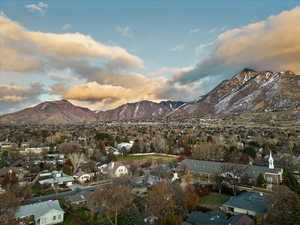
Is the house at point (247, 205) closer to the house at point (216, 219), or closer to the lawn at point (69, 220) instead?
the house at point (216, 219)

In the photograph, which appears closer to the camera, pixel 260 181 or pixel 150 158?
pixel 260 181

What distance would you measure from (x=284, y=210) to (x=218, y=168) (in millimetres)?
22521

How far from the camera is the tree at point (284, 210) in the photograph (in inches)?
847

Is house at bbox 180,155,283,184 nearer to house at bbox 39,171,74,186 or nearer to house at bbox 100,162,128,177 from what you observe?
house at bbox 100,162,128,177

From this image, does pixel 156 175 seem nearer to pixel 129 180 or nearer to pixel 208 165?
pixel 129 180

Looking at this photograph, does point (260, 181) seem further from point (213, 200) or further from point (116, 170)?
point (116, 170)

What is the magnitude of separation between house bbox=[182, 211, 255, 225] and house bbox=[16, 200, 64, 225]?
595 inches

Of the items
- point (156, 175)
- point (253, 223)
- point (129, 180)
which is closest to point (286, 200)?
point (253, 223)

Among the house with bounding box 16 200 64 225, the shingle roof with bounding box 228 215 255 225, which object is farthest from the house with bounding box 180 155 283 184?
the house with bounding box 16 200 64 225

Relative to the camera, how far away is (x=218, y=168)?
44.4 metres

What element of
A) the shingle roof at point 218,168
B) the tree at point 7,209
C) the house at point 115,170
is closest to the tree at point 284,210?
the shingle roof at point 218,168

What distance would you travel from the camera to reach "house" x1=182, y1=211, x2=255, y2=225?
23.1 meters

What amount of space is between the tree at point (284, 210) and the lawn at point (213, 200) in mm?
8169

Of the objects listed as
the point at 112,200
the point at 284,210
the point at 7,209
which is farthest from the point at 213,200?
the point at 7,209
